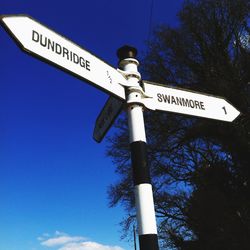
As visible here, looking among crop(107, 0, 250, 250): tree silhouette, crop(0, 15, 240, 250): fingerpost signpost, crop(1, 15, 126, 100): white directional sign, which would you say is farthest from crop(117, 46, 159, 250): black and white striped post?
crop(107, 0, 250, 250): tree silhouette

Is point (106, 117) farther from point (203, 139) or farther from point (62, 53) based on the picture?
point (203, 139)

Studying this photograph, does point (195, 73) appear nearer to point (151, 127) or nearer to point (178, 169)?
point (151, 127)

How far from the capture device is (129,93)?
249 centimetres

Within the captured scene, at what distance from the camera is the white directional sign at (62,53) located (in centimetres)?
204

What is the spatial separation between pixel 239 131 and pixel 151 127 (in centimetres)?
380

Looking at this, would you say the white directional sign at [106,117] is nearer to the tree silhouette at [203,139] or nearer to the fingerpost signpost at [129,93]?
the fingerpost signpost at [129,93]

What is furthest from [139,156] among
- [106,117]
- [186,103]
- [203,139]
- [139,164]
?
[203,139]

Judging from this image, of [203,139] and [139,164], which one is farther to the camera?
[203,139]

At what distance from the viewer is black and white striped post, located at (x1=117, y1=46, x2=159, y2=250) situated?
2.06 m

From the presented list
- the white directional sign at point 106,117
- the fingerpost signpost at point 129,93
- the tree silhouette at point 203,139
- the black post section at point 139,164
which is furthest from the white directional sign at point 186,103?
the tree silhouette at point 203,139

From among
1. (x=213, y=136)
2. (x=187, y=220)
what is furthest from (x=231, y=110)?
(x=187, y=220)

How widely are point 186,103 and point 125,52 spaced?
2.41ft

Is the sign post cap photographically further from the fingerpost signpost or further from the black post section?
the black post section

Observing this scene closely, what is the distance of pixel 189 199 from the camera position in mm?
14750
